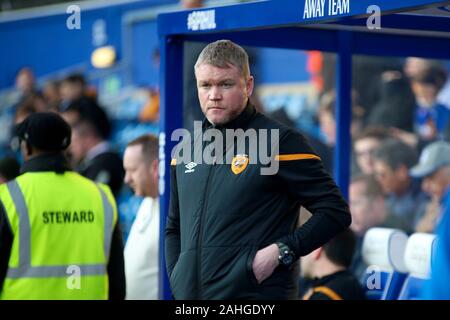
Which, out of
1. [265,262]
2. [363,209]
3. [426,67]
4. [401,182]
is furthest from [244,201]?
[426,67]

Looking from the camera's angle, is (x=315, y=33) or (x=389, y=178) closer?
(x=315, y=33)

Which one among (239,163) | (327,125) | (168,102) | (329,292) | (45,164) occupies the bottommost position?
(329,292)

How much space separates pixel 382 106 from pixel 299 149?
5.02 meters

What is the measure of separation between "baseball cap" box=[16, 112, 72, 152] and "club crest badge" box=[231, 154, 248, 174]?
46.8 inches

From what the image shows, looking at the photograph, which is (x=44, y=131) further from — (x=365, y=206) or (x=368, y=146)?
(x=368, y=146)

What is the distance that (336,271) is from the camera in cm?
545

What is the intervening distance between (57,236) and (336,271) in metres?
1.44

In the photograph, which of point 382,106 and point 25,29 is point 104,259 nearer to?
point 382,106

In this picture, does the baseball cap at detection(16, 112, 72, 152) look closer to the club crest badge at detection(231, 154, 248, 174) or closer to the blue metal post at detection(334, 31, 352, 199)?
the club crest badge at detection(231, 154, 248, 174)

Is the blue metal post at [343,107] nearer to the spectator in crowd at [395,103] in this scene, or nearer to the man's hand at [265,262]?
the man's hand at [265,262]

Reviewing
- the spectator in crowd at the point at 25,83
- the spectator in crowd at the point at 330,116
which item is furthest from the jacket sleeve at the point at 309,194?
the spectator in crowd at the point at 25,83

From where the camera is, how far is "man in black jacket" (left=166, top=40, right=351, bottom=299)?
3916 mm

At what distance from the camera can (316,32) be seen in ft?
17.9

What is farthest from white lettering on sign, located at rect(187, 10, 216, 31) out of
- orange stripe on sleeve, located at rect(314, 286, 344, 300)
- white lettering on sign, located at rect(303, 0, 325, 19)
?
orange stripe on sleeve, located at rect(314, 286, 344, 300)
